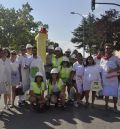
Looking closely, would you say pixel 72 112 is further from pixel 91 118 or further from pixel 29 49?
pixel 29 49

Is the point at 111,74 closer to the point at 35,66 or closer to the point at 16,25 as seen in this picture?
the point at 35,66

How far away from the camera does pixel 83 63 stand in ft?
49.0

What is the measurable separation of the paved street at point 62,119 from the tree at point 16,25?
202ft

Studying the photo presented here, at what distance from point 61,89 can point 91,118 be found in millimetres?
2009

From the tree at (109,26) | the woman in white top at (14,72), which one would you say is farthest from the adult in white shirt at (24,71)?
the tree at (109,26)

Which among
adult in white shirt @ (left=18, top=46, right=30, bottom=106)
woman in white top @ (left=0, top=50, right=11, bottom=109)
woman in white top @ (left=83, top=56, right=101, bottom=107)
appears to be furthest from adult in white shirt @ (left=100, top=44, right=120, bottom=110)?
woman in white top @ (left=0, top=50, right=11, bottom=109)

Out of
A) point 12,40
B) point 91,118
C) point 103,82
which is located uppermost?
point 12,40

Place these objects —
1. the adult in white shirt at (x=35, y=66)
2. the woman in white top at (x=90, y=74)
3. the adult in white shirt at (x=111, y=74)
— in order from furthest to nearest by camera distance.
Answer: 1. the adult in white shirt at (x=35, y=66)
2. the woman in white top at (x=90, y=74)
3. the adult in white shirt at (x=111, y=74)

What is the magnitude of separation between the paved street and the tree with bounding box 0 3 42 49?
202 feet

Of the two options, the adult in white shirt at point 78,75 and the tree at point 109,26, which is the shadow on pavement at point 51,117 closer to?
the adult in white shirt at point 78,75

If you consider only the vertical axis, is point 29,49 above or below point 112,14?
below

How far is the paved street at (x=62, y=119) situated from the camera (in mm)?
11336

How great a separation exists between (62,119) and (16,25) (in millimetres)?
66710

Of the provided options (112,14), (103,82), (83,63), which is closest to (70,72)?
(83,63)
